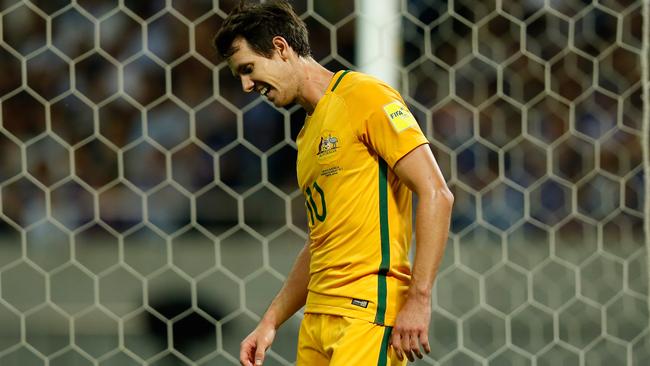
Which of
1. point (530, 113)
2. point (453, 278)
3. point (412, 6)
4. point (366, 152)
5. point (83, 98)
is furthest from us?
point (453, 278)

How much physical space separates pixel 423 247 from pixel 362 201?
0.33 feet

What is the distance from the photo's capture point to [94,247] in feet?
6.51

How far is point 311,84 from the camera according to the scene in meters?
1.31

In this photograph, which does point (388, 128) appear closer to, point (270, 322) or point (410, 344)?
point (410, 344)

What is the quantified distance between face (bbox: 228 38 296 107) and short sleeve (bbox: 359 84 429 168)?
0.12 meters

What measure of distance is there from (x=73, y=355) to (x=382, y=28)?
2.81ft

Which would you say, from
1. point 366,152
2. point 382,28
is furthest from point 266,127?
point 366,152

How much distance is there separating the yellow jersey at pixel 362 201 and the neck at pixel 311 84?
3cm

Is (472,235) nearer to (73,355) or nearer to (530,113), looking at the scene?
(530,113)

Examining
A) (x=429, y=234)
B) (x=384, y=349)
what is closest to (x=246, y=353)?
(x=384, y=349)

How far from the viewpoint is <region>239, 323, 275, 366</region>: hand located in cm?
139

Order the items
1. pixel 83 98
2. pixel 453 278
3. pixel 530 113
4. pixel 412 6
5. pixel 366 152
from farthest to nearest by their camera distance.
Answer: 1. pixel 453 278
2. pixel 530 113
3. pixel 412 6
4. pixel 83 98
5. pixel 366 152

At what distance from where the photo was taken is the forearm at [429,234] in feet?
3.87

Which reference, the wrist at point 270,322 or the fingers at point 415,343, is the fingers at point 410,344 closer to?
the fingers at point 415,343
